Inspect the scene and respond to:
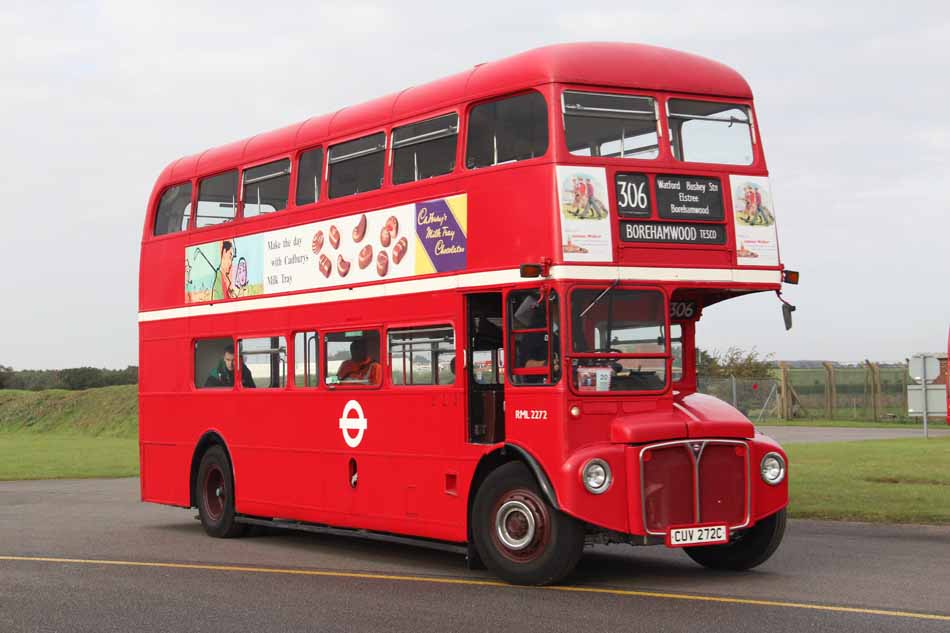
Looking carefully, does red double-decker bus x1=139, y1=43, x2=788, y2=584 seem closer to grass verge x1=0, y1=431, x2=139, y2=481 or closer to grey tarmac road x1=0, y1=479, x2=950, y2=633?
grey tarmac road x1=0, y1=479, x2=950, y2=633

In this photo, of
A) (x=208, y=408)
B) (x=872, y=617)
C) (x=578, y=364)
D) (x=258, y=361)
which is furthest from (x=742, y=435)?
(x=208, y=408)

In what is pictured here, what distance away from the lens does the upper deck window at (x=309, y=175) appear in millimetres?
15258

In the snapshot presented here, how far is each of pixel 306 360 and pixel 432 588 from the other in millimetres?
4419

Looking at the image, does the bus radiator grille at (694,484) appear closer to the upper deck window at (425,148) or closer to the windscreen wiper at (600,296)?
the windscreen wiper at (600,296)

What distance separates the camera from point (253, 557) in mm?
14547

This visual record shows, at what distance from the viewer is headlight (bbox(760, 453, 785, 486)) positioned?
11924 mm

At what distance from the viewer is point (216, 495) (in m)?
17.2

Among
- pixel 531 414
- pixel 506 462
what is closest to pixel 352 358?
pixel 506 462

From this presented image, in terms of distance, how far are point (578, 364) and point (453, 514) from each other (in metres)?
2.09

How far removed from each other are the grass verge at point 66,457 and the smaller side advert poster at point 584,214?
19915 mm

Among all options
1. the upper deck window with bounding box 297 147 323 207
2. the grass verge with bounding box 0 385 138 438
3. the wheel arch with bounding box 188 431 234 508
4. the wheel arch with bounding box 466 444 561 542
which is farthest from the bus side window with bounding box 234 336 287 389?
the grass verge with bounding box 0 385 138 438

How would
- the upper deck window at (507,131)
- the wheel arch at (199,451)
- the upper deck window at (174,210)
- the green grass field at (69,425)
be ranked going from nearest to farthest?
the upper deck window at (507,131) → the wheel arch at (199,451) → the upper deck window at (174,210) → the green grass field at (69,425)

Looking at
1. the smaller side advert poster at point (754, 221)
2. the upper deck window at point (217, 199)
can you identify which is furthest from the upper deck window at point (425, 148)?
the upper deck window at point (217, 199)

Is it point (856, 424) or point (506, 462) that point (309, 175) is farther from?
point (856, 424)
